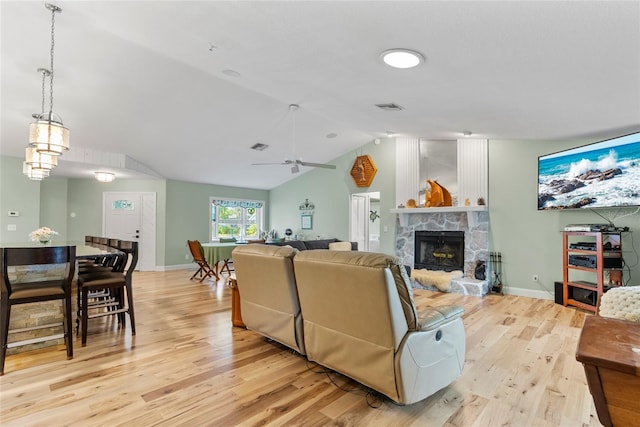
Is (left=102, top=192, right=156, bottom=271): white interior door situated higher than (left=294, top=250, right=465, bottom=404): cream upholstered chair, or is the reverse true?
(left=102, top=192, right=156, bottom=271): white interior door

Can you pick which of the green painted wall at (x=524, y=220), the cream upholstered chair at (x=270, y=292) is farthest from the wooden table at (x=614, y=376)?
the green painted wall at (x=524, y=220)

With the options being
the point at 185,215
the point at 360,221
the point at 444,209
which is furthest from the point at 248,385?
the point at 185,215

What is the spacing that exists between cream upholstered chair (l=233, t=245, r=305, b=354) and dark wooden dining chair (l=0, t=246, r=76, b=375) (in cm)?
A: 139

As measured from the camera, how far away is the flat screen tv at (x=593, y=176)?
12.6ft

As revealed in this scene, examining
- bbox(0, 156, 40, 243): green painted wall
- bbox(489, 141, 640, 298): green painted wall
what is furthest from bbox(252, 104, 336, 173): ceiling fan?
bbox(0, 156, 40, 243): green painted wall

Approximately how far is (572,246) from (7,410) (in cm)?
592

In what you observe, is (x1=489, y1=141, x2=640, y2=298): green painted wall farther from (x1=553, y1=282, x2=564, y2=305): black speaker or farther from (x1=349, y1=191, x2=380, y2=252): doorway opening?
(x1=349, y1=191, x2=380, y2=252): doorway opening

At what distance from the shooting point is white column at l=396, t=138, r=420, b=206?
21.2ft

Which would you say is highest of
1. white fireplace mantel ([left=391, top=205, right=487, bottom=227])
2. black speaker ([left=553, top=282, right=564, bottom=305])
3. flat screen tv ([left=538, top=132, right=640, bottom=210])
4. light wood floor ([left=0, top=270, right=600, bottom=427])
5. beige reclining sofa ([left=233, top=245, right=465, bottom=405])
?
flat screen tv ([left=538, top=132, right=640, bottom=210])

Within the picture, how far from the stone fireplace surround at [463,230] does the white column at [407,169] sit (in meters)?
0.38

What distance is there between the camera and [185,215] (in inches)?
321

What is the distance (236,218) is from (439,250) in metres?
5.68

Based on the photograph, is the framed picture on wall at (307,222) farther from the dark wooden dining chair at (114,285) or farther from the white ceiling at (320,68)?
the dark wooden dining chair at (114,285)

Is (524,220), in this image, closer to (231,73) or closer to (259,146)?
(231,73)
